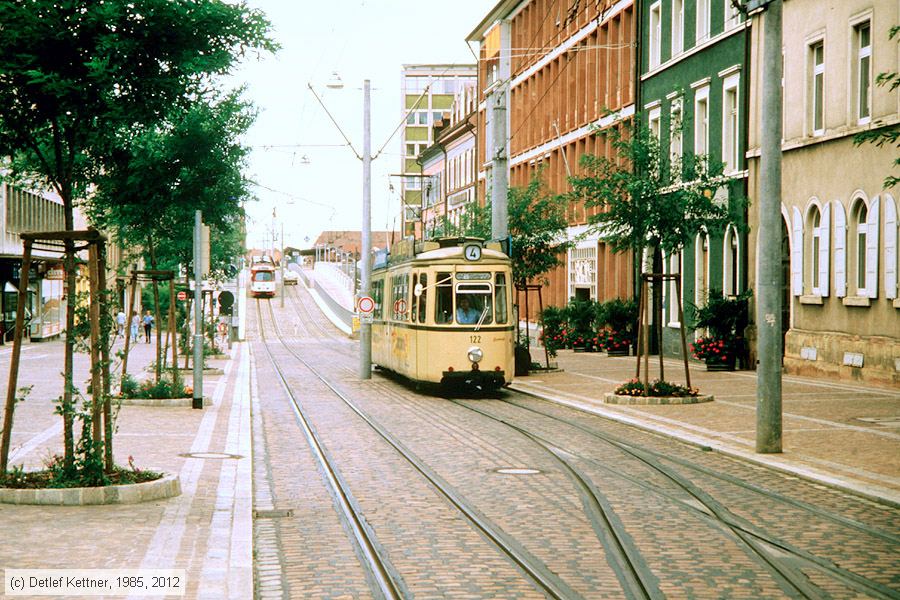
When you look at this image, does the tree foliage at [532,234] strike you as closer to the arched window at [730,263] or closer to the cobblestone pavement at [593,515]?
the arched window at [730,263]

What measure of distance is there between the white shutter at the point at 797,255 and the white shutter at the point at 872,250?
350 cm

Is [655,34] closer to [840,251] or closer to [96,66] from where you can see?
[840,251]

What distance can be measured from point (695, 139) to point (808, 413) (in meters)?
18.6

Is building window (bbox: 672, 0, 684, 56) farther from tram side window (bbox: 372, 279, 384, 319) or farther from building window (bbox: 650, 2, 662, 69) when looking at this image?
tram side window (bbox: 372, 279, 384, 319)

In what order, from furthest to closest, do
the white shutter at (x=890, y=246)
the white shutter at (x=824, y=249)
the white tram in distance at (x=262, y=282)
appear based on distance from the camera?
the white tram in distance at (x=262, y=282) → the white shutter at (x=824, y=249) → the white shutter at (x=890, y=246)

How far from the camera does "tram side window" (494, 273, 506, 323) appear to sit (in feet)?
83.8

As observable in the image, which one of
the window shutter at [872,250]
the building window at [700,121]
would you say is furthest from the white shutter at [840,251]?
the building window at [700,121]

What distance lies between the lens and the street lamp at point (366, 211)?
31.7 m

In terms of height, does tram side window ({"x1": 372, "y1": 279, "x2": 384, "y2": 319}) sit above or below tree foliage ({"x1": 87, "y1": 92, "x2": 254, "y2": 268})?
below

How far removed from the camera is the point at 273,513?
1084cm

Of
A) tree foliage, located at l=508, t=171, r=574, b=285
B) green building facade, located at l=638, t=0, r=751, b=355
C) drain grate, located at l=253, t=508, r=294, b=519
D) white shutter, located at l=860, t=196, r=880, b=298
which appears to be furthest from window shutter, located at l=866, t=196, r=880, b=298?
drain grate, located at l=253, t=508, r=294, b=519

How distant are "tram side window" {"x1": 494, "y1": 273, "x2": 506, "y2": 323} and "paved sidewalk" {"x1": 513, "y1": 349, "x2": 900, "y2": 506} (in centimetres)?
177

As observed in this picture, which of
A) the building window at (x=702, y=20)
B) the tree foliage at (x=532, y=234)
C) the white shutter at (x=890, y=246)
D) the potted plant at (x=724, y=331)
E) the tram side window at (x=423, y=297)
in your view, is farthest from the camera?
the building window at (x=702, y=20)

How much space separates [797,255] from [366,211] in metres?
10.7
